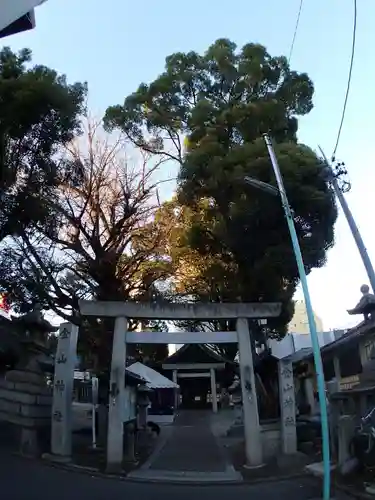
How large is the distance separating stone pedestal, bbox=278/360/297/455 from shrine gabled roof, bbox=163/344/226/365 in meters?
20.7

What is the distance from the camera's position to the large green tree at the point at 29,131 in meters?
14.3

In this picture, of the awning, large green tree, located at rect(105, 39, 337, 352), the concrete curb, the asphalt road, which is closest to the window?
large green tree, located at rect(105, 39, 337, 352)

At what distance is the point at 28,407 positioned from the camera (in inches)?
490

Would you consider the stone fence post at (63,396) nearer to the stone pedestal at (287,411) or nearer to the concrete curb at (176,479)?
the concrete curb at (176,479)

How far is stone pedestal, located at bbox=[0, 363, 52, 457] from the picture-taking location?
39.4 ft

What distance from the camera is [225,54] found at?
18391mm

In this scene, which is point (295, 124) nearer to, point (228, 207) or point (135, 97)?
point (228, 207)

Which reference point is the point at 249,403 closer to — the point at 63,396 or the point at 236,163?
the point at 63,396

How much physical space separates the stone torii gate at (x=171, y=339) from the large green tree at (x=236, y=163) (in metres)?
2.24

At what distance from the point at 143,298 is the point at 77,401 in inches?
570

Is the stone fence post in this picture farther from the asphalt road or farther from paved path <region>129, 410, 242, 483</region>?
paved path <region>129, 410, 242, 483</region>

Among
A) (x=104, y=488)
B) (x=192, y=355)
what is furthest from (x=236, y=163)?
(x=192, y=355)

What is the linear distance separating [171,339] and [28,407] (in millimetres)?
4258

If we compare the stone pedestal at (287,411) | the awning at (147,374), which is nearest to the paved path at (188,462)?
the stone pedestal at (287,411)
